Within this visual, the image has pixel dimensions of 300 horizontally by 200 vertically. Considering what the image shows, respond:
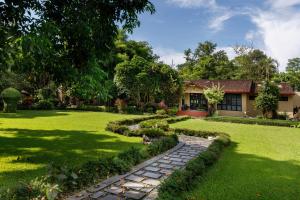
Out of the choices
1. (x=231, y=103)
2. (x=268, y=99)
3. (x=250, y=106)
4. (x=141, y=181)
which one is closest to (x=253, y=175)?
(x=141, y=181)

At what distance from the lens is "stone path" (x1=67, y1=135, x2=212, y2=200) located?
6.51m

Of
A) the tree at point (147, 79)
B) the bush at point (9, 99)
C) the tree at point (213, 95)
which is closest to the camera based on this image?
the bush at point (9, 99)

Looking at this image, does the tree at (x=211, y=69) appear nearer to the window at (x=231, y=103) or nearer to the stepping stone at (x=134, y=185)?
the window at (x=231, y=103)

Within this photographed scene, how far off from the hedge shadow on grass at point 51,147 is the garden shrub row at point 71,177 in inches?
64.6

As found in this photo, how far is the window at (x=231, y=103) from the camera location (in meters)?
31.6

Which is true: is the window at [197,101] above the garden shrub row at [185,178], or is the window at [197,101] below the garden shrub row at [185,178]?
above

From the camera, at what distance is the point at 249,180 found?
27.2ft

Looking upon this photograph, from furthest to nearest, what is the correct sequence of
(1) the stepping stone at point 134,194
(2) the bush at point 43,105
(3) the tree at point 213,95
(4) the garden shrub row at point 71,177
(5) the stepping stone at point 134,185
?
(2) the bush at point 43,105 → (3) the tree at point 213,95 → (5) the stepping stone at point 134,185 → (1) the stepping stone at point 134,194 → (4) the garden shrub row at point 71,177

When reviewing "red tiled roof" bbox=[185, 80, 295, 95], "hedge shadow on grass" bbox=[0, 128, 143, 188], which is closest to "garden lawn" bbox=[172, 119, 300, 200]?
"hedge shadow on grass" bbox=[0, 128, 143, 188]

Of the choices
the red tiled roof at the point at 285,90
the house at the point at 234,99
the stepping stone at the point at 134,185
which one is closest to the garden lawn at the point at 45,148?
the stepping stone at the point at 134,185

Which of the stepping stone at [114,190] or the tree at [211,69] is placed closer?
the stepping stone at [114,190]

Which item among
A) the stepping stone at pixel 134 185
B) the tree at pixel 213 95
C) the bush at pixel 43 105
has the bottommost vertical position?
the stepping stone at pixel 134 185

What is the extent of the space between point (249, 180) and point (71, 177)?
542cm

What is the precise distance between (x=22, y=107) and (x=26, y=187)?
2980cm
